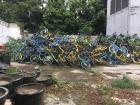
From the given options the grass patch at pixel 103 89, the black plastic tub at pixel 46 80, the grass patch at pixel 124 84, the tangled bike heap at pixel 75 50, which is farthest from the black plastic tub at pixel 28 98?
the tangled bike heap at pixel 75 50

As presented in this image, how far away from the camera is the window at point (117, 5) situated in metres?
18.8

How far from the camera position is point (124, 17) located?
1862 cm

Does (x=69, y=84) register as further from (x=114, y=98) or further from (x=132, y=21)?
(x=132, y=21)

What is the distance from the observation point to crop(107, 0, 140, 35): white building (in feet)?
57.4

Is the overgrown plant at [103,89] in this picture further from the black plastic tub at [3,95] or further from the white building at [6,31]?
the white building at [6,31]

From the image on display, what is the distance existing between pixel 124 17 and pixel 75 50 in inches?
275

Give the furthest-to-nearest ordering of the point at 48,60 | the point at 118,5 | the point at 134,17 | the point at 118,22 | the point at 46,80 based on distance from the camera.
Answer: the point at 118,5 < the point at 118,22 < the point at 134,17 < the point at 48,60 < the point at 46,80

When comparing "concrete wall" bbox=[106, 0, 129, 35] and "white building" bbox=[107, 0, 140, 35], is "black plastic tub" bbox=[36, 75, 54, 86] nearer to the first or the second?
"white building" bbox=[107, 0, 140, 35]

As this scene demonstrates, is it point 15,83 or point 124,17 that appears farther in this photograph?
point 124,17

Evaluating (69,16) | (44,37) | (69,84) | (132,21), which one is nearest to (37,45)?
(44,37)

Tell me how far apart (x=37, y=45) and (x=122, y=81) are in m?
5.92

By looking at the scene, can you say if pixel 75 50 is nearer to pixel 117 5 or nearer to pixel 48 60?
pixel 48 60

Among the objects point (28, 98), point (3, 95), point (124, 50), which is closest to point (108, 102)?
point (28, 98)

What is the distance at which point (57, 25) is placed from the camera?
2686 cm
